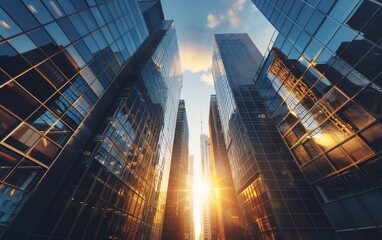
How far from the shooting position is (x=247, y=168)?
100ft

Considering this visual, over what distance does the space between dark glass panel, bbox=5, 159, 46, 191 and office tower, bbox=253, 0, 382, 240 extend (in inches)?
991

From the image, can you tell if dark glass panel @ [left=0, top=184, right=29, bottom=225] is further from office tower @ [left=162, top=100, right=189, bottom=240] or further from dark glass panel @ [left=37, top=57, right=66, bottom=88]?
office tower @ [left=162, top=100, right=189, bottom=240]

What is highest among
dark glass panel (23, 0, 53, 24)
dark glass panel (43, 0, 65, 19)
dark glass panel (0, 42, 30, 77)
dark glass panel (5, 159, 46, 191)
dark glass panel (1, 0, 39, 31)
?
dark glass panel (43, 0, 65, 19)

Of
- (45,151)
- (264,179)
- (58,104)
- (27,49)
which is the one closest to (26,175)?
(45,151)

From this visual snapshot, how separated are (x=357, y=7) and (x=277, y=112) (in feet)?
44.7

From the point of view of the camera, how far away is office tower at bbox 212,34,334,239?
69.0 ft

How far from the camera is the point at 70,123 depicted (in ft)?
52.3

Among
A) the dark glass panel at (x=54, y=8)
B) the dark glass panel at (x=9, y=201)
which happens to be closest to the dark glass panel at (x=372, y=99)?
the dark glass panel at (x=9, y=201)

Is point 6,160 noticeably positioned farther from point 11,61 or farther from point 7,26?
point 7,26

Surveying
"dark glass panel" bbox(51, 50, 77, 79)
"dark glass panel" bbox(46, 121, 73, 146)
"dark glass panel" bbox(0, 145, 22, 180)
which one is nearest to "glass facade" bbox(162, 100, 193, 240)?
"dark glass panel" bbox(46, 121, 73, 146)

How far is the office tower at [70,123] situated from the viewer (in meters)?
10.9

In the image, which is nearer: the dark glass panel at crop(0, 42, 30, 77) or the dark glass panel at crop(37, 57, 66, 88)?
the dark glass panel at crop(0, 42, 30, 77)

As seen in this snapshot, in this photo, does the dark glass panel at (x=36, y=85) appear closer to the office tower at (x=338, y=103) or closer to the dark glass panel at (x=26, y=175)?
the dark glass panel at (x=26, y=175)

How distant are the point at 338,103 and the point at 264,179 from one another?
50.7 ft
